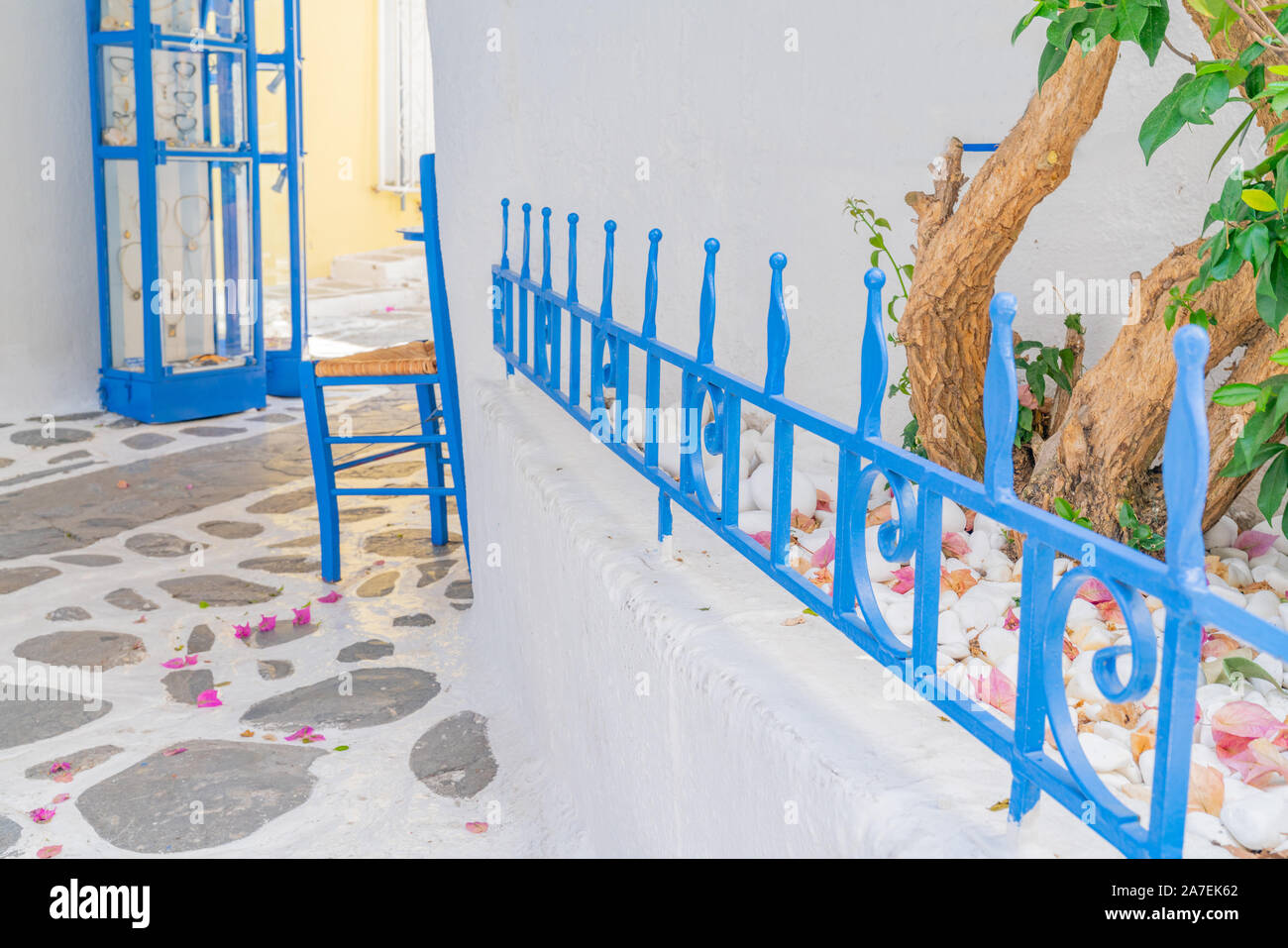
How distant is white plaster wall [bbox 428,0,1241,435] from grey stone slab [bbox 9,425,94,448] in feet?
8.87

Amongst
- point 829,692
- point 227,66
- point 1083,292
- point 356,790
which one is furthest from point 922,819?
point 227,66

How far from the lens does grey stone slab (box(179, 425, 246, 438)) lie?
5262 millimetres

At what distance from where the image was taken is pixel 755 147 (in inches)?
104

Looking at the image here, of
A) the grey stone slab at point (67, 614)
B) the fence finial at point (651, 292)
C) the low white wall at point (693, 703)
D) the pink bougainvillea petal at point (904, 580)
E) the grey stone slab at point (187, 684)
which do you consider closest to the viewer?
the low white wall at point (693, 703)

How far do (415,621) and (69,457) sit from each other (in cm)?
234

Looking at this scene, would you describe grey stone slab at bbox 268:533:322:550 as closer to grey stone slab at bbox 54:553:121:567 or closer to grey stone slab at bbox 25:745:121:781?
grey stone slab at bbox 54:553:121:567

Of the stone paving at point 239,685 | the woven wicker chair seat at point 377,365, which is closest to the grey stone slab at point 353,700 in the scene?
the stone paving at point 239,685

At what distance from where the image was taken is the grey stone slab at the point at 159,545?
368 cm

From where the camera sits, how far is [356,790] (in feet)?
7.54

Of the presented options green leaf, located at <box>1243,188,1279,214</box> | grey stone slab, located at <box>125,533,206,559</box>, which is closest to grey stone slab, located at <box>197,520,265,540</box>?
grey stone slab, located at <box>125,533,206,559</box>

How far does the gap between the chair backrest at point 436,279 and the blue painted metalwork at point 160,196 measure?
8.17 feet

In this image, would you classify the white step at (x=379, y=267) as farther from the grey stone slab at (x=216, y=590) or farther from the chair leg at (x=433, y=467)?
the grey stone slab at (x=216, y=590)

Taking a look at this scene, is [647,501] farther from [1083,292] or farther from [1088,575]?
[1088,575]

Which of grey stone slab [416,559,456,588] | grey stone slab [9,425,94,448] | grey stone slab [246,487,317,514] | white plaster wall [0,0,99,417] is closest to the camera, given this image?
grey stone slab [416,559,456,588]
